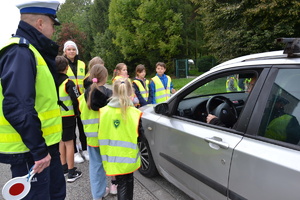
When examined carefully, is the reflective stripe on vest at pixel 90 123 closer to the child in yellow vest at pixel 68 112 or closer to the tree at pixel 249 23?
the child in yellow vest at pixel 68 112

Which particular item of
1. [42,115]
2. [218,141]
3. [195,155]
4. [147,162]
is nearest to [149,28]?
[147,162]

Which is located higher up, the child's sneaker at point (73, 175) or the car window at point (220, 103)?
the car window at point (220, 103)

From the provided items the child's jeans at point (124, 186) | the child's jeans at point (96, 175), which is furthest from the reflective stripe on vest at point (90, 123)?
the child's jeans at point (124, 186)

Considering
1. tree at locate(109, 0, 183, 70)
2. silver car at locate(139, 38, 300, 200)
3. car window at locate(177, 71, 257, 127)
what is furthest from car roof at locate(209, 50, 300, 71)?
tree at locate(109, 0, 183, 70)

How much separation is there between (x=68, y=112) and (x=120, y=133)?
1.34 metres

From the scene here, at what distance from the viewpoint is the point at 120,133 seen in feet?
7.40

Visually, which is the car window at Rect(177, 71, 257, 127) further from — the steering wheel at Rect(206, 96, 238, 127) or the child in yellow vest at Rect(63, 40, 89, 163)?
the child in yellow vest at Rect(63, 40, 89, 163)

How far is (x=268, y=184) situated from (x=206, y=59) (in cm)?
1782

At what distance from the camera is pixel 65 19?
44.4 m

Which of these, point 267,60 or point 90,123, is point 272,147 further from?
point 90,123

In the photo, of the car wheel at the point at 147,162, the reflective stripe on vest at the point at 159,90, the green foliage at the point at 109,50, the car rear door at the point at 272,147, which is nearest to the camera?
the car rear door at the point at 272,147

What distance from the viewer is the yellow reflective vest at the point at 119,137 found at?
2.24 m

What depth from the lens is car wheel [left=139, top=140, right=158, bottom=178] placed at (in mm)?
3008

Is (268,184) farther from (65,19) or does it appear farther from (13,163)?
(65,19)
